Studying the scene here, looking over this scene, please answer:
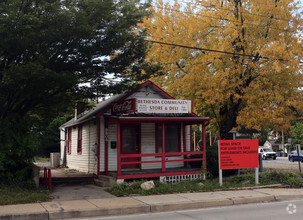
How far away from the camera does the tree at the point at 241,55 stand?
58.2 ft

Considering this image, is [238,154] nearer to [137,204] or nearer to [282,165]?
[137,204]

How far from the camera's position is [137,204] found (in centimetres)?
1018

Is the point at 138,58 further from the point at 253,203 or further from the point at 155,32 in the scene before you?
the point at 253,203

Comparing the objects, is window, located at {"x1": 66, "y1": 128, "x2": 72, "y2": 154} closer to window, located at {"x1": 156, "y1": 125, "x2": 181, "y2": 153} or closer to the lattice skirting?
window, located at {"x1": 156, "y1": 125, "x2": 181, "y2": 153}

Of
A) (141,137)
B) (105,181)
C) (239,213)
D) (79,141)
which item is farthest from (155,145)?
(239,213)

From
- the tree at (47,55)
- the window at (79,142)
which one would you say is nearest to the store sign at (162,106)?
the tree at (47,55)

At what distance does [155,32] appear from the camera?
1975 centimetres

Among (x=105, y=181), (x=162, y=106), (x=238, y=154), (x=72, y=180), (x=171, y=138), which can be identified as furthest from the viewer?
(x=171, y=138)

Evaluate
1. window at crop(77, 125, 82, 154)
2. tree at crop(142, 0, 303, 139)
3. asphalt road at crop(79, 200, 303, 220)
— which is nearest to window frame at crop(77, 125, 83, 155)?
window at crop(77, 125, 82, 154)

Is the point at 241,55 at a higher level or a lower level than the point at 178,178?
higher

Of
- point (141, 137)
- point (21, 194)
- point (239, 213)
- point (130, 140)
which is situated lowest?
point (239, 213)

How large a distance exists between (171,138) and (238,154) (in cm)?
436

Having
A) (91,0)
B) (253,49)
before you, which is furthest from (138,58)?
(253,49)

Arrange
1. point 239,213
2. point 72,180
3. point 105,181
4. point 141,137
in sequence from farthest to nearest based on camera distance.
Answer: point 141,137
point 72,180
point 105,181
point 239,213
